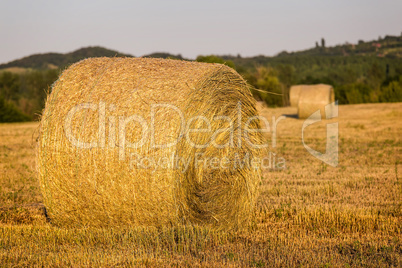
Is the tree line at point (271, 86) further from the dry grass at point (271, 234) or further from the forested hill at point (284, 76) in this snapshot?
the dry grass at point (271, 234)

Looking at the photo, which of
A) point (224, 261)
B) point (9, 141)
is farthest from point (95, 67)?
point (9, 141)

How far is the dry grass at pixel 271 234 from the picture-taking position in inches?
207

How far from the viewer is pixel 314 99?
2345 cm

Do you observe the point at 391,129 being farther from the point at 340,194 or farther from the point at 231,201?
the point at 231,201

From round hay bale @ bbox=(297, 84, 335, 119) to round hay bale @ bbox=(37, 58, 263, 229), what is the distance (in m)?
17.0

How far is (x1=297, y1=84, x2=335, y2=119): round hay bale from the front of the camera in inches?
921

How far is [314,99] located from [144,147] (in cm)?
1858

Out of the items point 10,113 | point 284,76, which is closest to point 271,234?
point 10,113

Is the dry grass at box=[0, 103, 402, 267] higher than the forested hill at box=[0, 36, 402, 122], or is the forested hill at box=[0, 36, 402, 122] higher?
A: the forested hill at box=[0, 36, 402, 122]

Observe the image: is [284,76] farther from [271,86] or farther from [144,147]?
[144,147]

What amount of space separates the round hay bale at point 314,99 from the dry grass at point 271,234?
12551mm

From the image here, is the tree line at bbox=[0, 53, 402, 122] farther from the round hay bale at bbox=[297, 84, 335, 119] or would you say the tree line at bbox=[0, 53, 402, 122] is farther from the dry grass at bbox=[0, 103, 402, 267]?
the round hay bale at bbox=[297, 84, 335, 119]

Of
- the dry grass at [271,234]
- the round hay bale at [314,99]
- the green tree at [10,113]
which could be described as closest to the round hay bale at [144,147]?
the dry grass at [271,234]

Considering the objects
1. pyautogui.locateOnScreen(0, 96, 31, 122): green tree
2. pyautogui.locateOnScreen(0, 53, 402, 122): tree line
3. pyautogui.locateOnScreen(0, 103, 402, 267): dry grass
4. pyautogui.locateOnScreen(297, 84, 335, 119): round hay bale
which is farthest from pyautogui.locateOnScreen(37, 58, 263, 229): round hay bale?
pyautogui.locateOnScreen(0, 96, 31, 122): green tree
